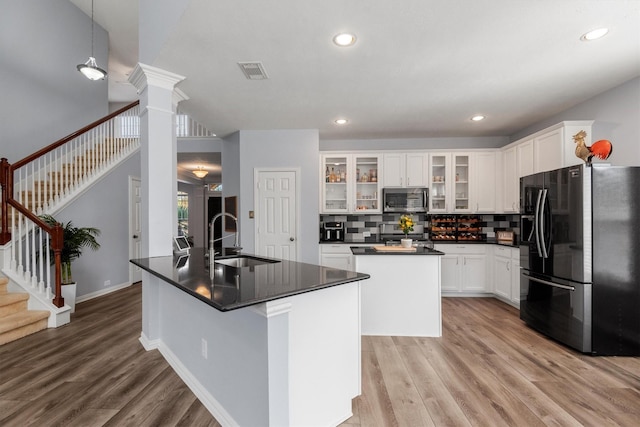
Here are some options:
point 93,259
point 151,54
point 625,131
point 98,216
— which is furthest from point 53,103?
point 625,131

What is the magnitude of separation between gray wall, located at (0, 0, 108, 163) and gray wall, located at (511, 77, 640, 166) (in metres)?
7.77

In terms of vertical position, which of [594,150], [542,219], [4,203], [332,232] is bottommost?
[332,232]

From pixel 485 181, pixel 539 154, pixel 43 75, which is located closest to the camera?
pixel 539 154

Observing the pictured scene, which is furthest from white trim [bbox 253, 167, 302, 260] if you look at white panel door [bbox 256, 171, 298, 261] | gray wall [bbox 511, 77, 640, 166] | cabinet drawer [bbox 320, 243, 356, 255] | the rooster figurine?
gray wall [bbox 511, 77, 640, 166]

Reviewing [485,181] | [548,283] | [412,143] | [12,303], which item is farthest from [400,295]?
[12,303]

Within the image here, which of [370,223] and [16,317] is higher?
[370,223]

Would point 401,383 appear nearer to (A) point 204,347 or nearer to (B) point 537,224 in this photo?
(A) point 204,347

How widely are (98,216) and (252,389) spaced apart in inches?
193

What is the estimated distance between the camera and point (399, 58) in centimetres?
272

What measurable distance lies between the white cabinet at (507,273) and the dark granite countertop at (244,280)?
340 cm

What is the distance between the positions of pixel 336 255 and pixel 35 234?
165 inches

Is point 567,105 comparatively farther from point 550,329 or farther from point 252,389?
point 252,389

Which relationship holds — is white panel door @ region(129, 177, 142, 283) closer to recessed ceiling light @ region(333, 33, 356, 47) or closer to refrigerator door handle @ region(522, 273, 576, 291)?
recessed ceiling light @ region(333, 33, 356, 47)

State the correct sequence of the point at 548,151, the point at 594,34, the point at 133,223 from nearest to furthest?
→ the point at 594,34 < the point at 548,151 < the point at 133,223
